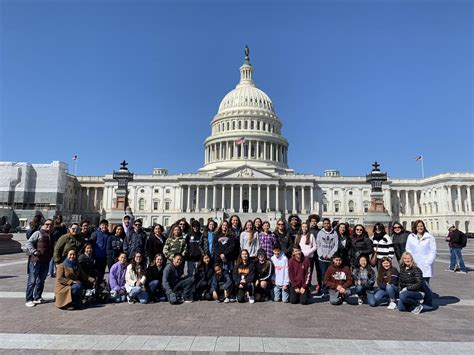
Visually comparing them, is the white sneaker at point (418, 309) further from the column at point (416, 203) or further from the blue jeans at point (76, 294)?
the column at point (416, 203)

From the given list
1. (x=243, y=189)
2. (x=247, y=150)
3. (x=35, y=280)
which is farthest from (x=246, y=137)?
(x=35, y=280)

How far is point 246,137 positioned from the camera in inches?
3627

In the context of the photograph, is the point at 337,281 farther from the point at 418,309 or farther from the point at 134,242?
the point at 134,242

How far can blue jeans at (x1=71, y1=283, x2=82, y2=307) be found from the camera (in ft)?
29.3

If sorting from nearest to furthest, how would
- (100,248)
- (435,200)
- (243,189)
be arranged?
1. (100,248)
2. (435,200)
3. (243,189)

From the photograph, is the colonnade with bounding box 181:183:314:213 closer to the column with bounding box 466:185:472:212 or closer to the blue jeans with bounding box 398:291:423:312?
the column with bounding box 466:185:472:212

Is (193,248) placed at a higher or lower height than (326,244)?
lower

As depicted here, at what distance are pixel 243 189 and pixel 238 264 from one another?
74275 millimetres

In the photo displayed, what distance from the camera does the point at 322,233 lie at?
10.8 metres

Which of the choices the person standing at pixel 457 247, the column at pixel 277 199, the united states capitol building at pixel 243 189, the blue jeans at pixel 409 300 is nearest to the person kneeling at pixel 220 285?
the blue jeans at pixel 409 300

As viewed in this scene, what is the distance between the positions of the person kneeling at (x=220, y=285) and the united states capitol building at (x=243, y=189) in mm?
58841

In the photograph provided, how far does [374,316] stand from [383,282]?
1.50 metres

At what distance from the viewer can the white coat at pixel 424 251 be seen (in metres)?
9.80

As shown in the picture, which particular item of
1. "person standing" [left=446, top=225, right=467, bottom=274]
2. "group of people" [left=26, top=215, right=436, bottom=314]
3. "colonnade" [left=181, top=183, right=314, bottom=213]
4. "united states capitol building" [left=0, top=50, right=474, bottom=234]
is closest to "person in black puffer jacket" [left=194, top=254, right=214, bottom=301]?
"group of people" [left=26, top=215, right=436, bottom=314]
